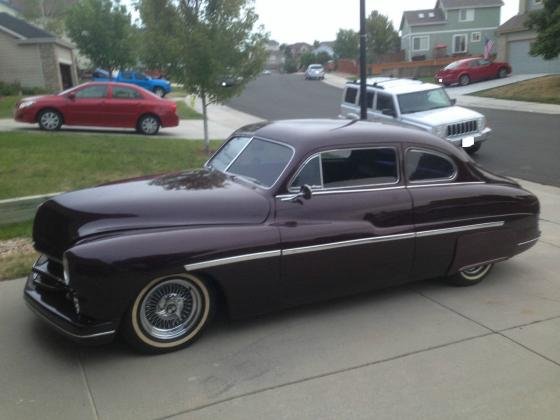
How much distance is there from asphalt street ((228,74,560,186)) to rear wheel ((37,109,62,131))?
10091mm

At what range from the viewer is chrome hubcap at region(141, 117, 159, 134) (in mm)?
16330

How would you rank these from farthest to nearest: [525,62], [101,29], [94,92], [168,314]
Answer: [525,62], [101,29], [94,92], [168,314]

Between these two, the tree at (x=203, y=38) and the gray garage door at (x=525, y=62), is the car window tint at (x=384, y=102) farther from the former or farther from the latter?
the gray garage door at (x=525, y=62)

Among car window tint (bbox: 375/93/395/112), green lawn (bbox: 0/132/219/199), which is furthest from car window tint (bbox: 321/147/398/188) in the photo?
car window tint (bbox: 375/93/395/112)

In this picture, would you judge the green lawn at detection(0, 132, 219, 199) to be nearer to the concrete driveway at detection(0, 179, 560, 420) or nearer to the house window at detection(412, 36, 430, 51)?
the concrete driveway at detection(0, 179, 560, 420)

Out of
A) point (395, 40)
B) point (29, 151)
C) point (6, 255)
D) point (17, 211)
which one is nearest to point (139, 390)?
point (6, 255)

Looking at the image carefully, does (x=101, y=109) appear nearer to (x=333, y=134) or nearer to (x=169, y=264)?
(x=333, y=134)

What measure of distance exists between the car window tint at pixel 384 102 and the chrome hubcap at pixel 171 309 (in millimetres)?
10213

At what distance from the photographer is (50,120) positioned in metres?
15.3

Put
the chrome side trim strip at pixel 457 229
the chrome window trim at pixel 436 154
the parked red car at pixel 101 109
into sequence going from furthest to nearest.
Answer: the parked red car at pixel 101 109, the chrome window trim at pixel 436 154, the chrome side trim strip at pixel 457 229

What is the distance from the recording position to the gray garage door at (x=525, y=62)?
118 feet

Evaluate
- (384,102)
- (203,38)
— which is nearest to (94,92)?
(203,38)

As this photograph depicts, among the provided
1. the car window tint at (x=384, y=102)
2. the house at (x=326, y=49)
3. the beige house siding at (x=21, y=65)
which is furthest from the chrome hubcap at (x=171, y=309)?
the house at (x=326, y=49)

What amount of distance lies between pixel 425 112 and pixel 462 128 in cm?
92
